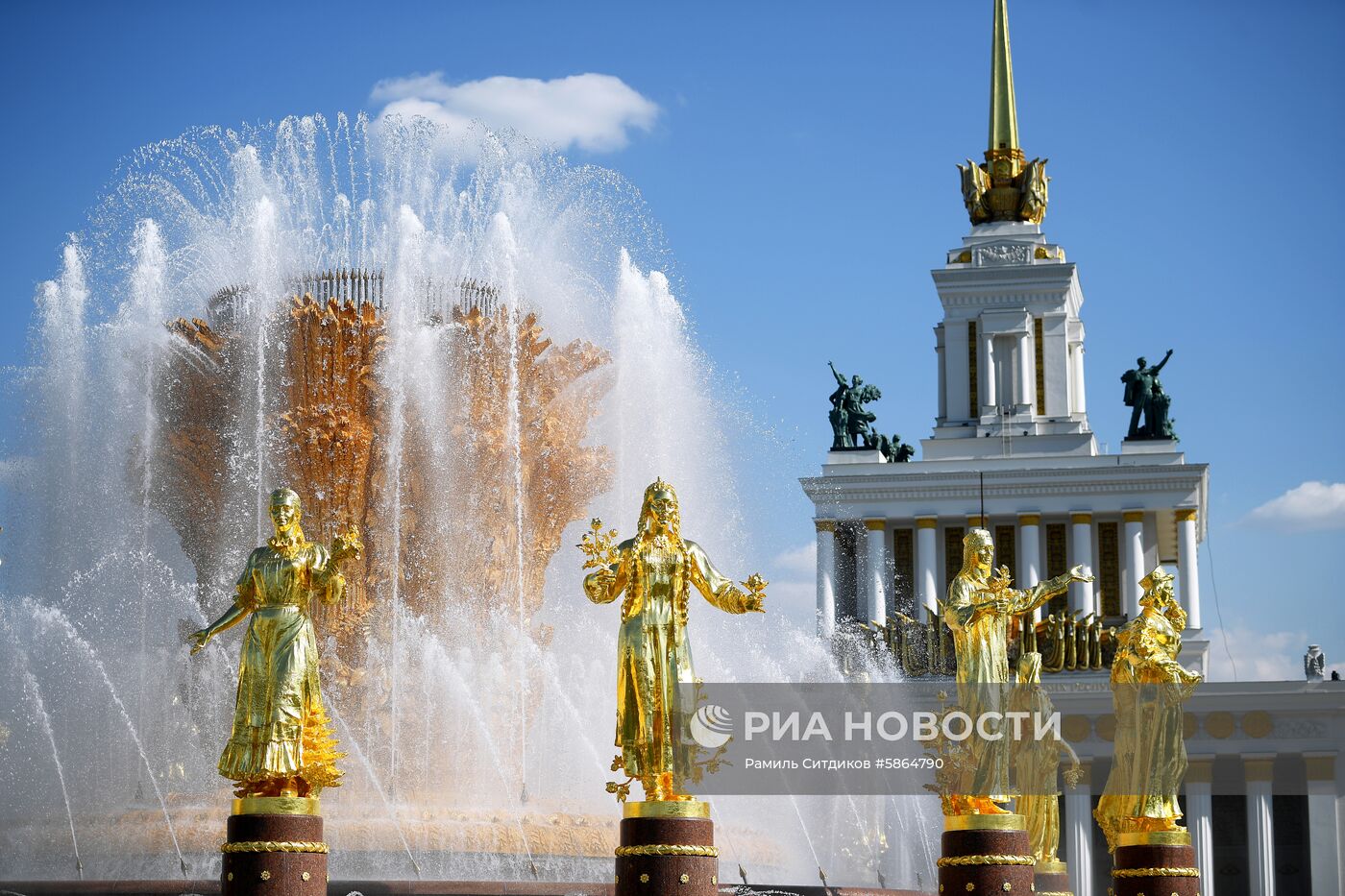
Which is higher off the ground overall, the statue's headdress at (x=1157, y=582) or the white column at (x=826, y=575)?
the white column at (x=826, y=575)

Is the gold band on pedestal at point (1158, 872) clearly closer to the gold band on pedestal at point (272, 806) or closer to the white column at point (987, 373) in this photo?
the gold band on pedestal at point (272, 806)

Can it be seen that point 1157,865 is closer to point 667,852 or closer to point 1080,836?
point 667,852

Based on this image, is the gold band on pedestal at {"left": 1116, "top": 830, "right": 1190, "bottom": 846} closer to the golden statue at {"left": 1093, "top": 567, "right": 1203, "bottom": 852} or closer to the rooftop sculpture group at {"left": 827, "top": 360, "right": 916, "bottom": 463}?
the golden statue at {"left": 1093, "top": 567, "right": 1203, "bottom": 852}

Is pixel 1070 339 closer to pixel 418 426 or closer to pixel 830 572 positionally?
pixel 830 572

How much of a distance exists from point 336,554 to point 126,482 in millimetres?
9542

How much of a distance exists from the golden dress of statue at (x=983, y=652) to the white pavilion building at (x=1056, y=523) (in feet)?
98.2

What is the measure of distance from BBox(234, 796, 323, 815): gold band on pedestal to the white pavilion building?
3434 cm

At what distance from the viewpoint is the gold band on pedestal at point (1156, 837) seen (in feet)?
64.8

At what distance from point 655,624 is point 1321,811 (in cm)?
3703

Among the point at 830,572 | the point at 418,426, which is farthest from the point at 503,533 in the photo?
the point at 830,572

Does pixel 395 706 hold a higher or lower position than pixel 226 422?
lower

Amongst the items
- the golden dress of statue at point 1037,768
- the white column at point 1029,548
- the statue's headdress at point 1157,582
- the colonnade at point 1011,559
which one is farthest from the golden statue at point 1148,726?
the white column at point 1029,548

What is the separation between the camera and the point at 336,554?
1491cm

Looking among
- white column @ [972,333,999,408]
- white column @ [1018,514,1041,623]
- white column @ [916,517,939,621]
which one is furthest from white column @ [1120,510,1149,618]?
white column @ [972,333,999,408]
